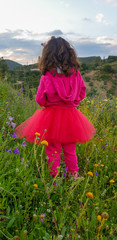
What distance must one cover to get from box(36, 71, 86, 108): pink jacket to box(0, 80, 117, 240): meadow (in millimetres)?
444

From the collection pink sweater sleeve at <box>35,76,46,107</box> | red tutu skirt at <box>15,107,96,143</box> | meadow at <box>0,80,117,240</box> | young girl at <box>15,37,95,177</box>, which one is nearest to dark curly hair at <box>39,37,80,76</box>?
young girl at <box>15,37,95,177</box>

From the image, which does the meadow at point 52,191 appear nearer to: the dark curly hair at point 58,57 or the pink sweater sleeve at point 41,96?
the pink sweater sleeve at point 41,96

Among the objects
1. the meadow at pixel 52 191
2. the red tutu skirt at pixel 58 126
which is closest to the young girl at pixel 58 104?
the red tutu skirt at pixel 58 126

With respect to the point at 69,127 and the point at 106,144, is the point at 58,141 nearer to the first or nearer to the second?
the point at 69,127

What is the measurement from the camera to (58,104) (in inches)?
91.7

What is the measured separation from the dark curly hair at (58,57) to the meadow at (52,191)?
72 centimetres

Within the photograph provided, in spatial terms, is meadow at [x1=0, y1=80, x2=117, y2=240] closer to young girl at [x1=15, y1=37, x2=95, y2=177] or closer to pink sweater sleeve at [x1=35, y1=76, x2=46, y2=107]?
young girl at [x1=15, y1=37, x2=95, y2=177]

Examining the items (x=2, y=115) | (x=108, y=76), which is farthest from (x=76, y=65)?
(x=108, y=76)

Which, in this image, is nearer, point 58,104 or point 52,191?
point 52,191

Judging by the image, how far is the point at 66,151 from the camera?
7.93 ft

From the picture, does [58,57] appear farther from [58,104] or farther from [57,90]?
[58,104]

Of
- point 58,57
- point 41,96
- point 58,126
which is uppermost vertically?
point 58,57

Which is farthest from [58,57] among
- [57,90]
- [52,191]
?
[52,191]

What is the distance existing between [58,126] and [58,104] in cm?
26
